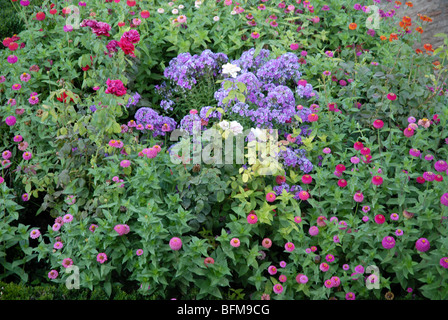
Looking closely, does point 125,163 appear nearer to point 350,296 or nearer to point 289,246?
point 289,246

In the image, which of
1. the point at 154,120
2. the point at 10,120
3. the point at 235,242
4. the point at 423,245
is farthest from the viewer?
the point at 154,120

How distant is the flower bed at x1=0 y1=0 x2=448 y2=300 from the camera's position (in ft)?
9.25

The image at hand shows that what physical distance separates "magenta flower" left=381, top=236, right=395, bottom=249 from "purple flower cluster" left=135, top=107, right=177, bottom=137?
5.77 ft

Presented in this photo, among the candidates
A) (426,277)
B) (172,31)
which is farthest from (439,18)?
(426,277)

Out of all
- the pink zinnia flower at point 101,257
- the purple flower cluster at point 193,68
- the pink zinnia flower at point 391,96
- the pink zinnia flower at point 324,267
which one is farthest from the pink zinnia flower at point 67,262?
the pink zinnia flower at point 391,96

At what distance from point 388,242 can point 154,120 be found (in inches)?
75.7

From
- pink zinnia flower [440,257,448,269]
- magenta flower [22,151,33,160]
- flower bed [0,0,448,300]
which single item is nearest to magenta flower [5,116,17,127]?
flower bed [0,0,448,300]

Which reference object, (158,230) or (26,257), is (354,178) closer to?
(158,230)

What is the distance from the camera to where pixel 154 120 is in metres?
3.57

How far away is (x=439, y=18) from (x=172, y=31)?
357 centimetres

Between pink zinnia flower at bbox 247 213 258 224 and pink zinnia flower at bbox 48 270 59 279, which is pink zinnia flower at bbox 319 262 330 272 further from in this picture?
pink zinnia flower at bbox 48 270 59 279

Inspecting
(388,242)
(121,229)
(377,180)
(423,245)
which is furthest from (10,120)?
(423,245)

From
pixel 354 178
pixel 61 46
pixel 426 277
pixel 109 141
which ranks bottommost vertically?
pixel 426 277

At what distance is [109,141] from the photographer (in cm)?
325
